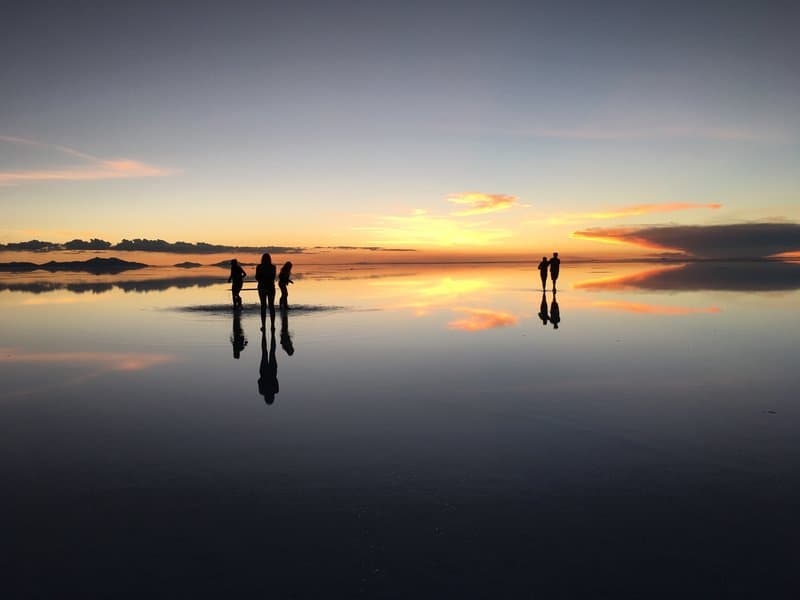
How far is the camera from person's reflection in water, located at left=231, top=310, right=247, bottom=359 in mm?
16812

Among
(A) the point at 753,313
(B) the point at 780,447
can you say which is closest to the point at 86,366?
(B) the point at 780,447

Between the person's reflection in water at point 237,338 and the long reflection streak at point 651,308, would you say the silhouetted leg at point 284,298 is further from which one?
the long reflection streak at point 651,308

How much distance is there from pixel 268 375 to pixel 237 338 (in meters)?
6.62

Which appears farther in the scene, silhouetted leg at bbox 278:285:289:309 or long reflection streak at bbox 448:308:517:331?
silhouetted leg at bbox 278:285:289:309

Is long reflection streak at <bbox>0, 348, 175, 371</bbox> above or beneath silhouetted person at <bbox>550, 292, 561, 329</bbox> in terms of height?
beneath

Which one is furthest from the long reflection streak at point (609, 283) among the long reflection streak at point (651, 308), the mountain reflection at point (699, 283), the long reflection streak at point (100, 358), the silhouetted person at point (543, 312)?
the long reflection streak at point (100, 358)

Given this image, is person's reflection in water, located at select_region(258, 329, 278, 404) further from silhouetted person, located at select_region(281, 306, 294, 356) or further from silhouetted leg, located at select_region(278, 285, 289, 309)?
silhouetted leg, located at select_region(278, 285, 289, 309)

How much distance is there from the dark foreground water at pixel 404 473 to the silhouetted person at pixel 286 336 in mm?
817

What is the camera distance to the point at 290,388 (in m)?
12.1

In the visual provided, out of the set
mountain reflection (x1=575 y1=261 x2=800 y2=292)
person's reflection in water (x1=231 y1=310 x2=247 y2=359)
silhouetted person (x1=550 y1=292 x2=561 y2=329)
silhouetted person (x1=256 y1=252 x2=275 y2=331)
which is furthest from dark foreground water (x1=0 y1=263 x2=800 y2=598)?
mountain reflection (x1=575 y1=261 x2=800 y2=292)

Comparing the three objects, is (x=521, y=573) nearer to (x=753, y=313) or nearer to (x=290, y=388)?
(x=290, y=388)

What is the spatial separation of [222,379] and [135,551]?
7739mm

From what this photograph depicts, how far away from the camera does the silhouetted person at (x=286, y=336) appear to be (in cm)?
1725

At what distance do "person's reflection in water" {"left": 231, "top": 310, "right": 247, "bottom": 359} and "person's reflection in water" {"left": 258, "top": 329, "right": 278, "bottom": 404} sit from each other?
0.75 meters
